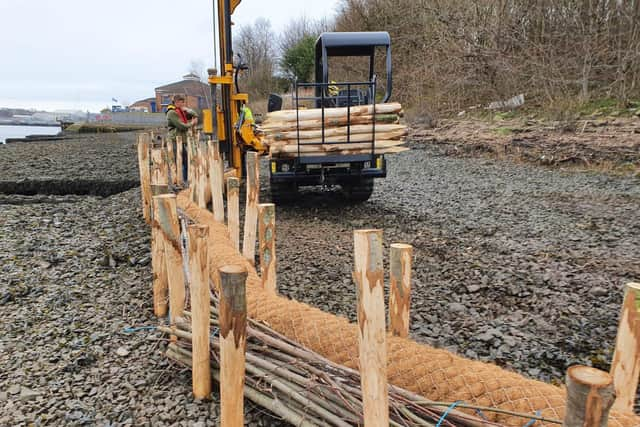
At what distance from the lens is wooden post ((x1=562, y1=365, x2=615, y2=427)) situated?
3.79 feet

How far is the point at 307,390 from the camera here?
7.59ft

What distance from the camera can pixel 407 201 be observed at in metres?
8.98

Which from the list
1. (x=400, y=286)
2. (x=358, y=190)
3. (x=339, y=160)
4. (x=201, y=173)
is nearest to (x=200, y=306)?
(x=400, y=286)

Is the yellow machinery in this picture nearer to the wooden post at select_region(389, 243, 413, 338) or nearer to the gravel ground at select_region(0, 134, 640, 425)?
Result: the gravel ground at select_region(0, 134, 640, 425)

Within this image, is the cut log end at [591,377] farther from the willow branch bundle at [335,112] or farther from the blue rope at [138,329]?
the willow branch bundle at [335,112]

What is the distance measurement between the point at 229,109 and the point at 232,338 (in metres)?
7.37

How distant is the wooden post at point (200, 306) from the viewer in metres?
2.61

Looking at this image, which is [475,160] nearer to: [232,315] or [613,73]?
[613,73]

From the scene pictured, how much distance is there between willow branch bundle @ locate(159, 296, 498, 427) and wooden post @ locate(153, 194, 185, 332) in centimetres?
52

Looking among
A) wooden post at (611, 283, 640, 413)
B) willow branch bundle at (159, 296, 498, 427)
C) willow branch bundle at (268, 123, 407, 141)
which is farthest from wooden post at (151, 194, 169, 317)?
willow branch bundle at (268, 123, 407, 141)

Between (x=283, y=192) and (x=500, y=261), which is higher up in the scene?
(x=283, y=192)

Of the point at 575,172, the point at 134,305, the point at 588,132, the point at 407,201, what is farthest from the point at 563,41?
the point at 134,305

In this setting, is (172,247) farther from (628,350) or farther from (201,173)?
(201,173)

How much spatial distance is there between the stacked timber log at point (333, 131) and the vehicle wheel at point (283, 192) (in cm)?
85
